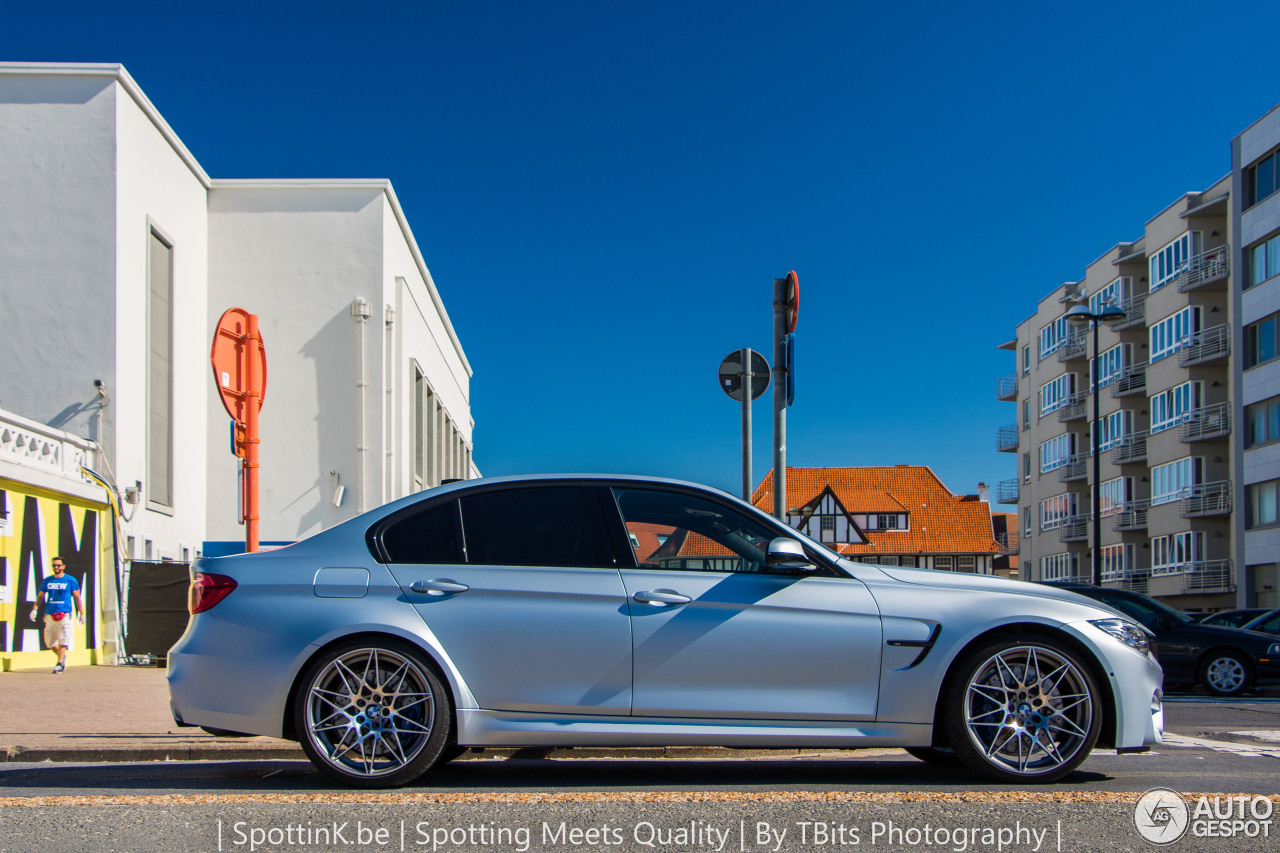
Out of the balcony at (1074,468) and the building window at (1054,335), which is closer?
the balcony at (1074,468)

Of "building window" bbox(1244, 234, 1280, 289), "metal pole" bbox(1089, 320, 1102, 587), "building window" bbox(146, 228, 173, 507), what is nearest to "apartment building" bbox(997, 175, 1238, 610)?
"building window" bbox(1244, 234, 1280, 289)

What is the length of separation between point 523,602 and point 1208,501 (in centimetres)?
4730

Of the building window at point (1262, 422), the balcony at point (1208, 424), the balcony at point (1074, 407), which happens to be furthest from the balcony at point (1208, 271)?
the balcony at point (1074, 407)

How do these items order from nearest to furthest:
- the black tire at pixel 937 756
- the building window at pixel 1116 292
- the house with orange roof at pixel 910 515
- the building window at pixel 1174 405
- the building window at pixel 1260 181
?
the black tire at pixel 937 756 → the building window at pixel 1260 181 → the building window at pixel 1174 405 → the building window at pixel 1116 292 → the house with orange roof at pixel 910 515

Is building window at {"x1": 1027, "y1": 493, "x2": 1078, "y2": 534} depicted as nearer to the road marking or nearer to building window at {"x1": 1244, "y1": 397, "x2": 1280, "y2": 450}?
building window at {"x1": 1244, "y1": 397, "x2": 1280, "y2": 450}

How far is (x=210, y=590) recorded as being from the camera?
593cm

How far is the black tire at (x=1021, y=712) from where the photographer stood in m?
5.71

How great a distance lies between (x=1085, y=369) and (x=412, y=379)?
118 ft

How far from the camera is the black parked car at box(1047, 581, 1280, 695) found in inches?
629

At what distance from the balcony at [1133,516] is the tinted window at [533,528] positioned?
53.1m

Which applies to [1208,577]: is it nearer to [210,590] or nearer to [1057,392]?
[1057,392]

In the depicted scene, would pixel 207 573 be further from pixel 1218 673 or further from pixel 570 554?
pixel 1218 673

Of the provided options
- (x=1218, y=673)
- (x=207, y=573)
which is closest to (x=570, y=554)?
(x=207, y=573)

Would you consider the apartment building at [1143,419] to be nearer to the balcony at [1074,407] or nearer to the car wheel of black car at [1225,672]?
the balcony at [1074,407]
